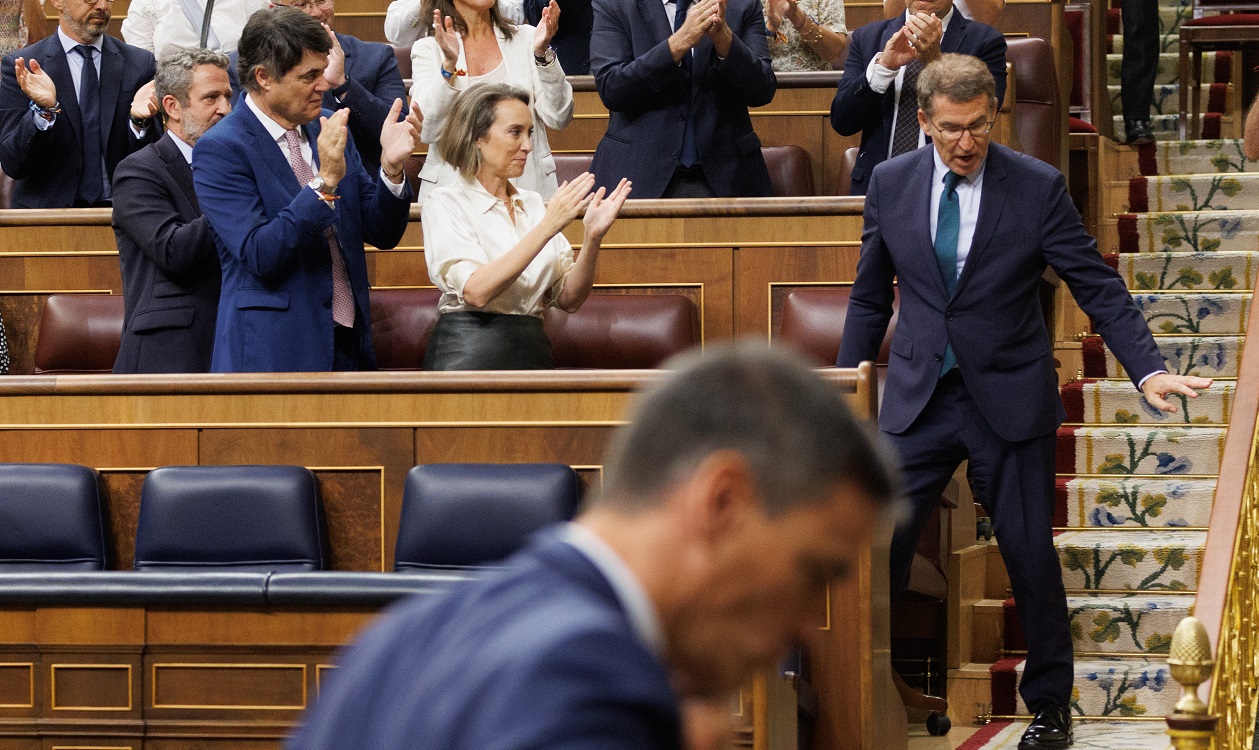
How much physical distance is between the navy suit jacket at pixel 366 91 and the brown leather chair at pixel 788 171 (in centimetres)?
109

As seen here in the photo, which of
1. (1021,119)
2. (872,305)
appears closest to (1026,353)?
(872,305)

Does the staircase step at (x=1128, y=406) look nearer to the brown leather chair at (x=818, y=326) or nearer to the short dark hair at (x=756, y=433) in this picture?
the brown leather chair at (x=818, y=326)

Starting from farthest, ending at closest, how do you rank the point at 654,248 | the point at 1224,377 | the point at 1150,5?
the point at 1150,5 < the point at 1224,377 < the point at 654,248

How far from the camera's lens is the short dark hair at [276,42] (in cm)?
329

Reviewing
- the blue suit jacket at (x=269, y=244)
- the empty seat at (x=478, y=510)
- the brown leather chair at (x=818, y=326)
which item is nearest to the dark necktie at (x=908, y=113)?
the brown leather chair at (x=818, y=326)

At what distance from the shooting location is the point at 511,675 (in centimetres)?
74

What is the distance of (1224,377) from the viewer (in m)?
4.67

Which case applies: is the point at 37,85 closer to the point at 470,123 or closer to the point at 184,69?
the point at 184,69

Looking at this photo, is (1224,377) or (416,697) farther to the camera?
(1224,377)

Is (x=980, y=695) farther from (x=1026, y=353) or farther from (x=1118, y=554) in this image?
(x=1026, y=353)

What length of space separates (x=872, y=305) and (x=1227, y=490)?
2.65 feet

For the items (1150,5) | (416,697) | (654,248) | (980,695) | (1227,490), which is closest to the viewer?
(416,697)

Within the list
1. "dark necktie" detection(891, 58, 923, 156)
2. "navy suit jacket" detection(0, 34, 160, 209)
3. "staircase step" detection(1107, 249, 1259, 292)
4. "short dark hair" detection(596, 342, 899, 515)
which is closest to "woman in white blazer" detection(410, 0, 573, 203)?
"dark necktie" detection(891, 58, 923, 156)

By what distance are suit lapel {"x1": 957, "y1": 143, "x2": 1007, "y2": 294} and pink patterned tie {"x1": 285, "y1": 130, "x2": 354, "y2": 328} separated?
1231mm
